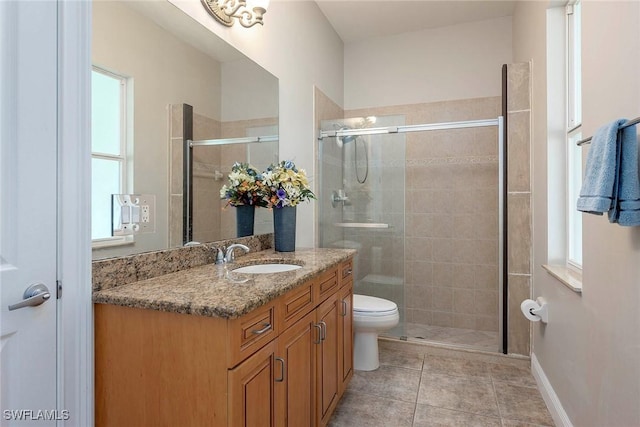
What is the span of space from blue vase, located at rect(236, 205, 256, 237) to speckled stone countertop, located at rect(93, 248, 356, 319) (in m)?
0.40

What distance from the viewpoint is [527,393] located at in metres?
2.12

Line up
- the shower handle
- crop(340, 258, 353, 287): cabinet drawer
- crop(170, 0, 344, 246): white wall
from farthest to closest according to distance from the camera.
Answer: the shower handle
crop(170, 0, 344, 246): white wall
crop(340, 258, 353, 287): cabinet drawer

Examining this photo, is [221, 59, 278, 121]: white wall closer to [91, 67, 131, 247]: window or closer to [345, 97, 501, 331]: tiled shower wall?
[91, 67, 131, 247]: window

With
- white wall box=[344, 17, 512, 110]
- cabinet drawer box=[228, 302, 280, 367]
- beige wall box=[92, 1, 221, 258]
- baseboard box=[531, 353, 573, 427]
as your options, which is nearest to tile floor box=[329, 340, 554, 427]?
baseboard box=[531, 353, 573, 427]

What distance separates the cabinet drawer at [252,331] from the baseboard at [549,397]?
154 centimetres

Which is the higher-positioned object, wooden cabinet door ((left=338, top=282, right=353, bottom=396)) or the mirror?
the mirror

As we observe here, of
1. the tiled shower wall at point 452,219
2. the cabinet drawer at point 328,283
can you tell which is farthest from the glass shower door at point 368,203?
the cabinet drawer at point 328,283

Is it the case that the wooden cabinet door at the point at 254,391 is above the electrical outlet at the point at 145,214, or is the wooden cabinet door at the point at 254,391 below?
below

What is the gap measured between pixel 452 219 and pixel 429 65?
150cm

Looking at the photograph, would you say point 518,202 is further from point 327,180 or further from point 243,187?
point 243,187

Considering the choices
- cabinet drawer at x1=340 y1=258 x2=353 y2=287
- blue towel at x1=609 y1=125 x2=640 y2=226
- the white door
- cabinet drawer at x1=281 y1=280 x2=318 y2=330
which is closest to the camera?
the white door

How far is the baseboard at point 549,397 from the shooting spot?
1708 mm

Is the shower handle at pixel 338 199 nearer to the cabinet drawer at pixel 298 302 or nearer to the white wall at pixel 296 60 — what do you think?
the white wall at pixel 296 60

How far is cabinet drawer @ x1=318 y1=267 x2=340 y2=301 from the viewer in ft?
5.30
